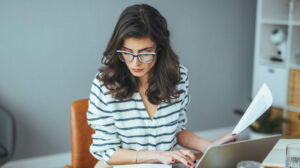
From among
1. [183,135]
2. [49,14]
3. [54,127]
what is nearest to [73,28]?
[49,14]

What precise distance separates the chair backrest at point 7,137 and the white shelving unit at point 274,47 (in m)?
2.12

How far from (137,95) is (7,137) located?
117cm

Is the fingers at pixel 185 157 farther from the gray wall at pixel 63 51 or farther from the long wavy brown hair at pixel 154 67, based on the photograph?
the gray wall at pixel 63 51

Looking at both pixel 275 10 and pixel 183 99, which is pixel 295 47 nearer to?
pixel 275 10

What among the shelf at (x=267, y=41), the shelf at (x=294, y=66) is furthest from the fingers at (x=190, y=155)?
the shelf at (x=267, y=41)

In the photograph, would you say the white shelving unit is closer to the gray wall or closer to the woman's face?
the gray wall

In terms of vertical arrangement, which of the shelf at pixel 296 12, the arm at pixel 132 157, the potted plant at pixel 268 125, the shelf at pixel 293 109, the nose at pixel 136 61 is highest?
the shelf at pixel 296 12

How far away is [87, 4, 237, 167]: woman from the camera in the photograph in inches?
49.5

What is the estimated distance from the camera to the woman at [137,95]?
1.26 metres

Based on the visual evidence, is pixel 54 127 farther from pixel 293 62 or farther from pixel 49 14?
pixel 293 62

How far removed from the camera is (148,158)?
1253 millimetres

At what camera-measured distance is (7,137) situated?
85.9 inches

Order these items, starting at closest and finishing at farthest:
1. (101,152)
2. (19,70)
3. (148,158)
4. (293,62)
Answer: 1. (148,158)
2. (101,152)
3. (19,70)
4. (293,62)

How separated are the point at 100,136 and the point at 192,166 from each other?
1.30ft
